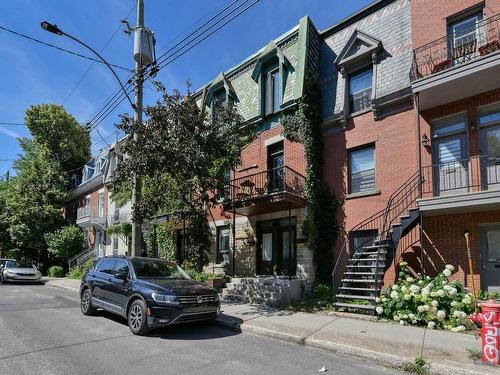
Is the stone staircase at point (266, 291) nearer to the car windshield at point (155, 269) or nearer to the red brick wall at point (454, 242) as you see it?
the car windshield at point (155, 269)

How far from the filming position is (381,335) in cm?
817

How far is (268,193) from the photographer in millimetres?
14359

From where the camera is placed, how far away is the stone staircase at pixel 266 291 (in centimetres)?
1261

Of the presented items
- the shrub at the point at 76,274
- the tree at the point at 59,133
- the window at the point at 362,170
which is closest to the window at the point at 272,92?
the window at the point at 362,170

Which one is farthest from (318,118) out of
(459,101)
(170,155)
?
(170,155)

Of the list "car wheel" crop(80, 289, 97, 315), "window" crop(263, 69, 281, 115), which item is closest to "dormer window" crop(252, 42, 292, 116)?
"window" crop(263, 69, 281, 115)

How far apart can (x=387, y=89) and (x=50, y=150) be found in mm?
30574

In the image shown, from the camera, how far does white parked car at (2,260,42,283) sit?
73.8 feet

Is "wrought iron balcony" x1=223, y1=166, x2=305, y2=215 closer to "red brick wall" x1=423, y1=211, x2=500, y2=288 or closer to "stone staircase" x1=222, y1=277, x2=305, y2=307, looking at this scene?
"stone staircase" x1=222, y1=277, x2=305, y2=307

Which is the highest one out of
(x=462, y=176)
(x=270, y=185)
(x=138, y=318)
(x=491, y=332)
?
(x=270, y=185)

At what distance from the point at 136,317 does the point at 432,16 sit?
39.1 feet

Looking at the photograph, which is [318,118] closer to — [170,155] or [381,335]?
[170,155]

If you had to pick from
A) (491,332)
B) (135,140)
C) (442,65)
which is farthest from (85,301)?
(442,65)

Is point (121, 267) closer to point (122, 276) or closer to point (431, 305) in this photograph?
point (122, 276)
